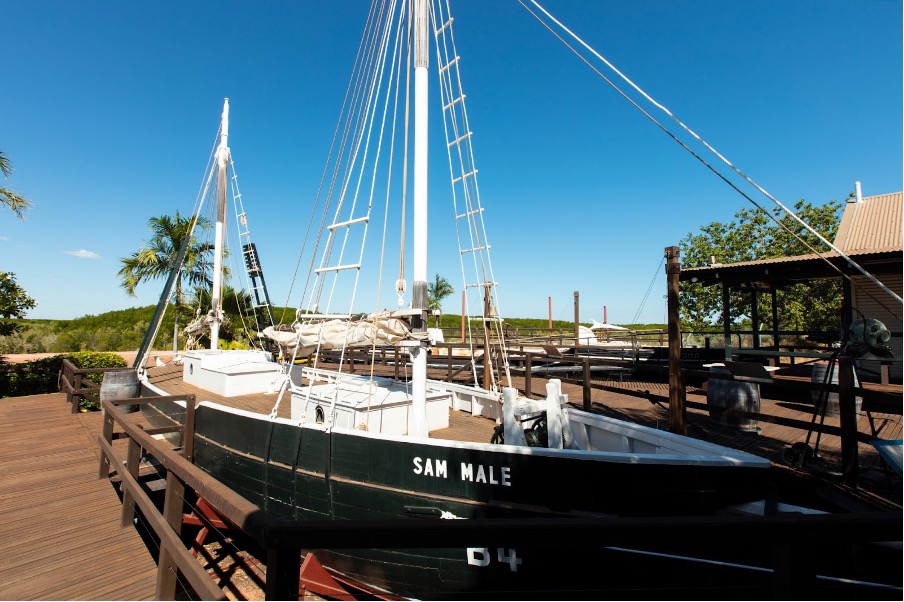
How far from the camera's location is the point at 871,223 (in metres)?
15.4

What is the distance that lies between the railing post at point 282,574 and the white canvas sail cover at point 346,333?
12.2 ft

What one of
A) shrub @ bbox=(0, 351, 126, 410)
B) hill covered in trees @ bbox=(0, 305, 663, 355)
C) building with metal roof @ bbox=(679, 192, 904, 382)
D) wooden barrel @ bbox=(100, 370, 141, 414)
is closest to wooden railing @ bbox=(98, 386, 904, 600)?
building with metal roof @ bbox=(679, 192, 904, 382)

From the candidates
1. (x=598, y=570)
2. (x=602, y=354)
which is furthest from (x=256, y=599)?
(x=602, y=354)

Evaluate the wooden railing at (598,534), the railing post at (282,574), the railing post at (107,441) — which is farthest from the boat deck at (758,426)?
the railing post at (282,574)

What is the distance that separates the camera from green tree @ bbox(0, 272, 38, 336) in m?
13.8

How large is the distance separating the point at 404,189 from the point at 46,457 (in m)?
7.62

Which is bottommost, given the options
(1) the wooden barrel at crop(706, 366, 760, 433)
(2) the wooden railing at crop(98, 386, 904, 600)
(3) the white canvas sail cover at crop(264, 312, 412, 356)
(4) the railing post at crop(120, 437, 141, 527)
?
(4) the railing post at crop(120, 437, 141, 527)

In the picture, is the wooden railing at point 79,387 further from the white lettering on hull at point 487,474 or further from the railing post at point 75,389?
the white lettering on hull at point 487,474

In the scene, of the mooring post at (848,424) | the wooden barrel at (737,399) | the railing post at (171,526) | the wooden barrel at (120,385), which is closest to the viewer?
the railing post at (171,526)

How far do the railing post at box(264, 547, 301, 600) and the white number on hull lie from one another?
3.20 metres

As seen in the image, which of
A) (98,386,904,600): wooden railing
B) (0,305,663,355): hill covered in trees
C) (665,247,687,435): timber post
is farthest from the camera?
(0,305,663,355): hill covered in trees

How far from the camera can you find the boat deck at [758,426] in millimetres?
4781

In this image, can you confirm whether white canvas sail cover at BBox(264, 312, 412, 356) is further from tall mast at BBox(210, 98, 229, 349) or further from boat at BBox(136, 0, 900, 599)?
tall mast at BBox(210, 98, 229, 349)

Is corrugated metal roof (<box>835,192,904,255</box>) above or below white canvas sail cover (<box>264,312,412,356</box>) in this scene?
above
